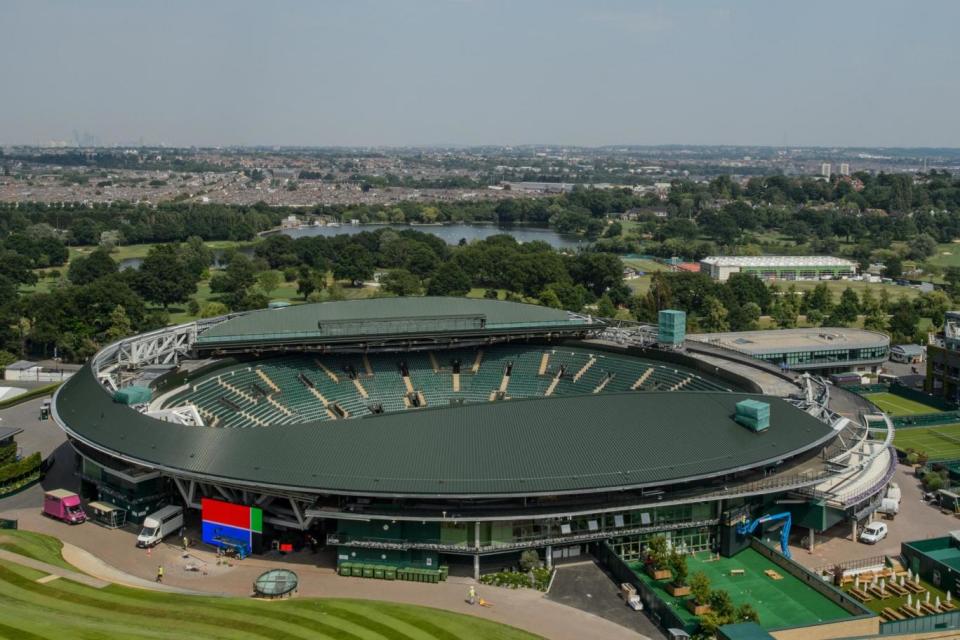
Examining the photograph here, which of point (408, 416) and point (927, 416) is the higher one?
point (408, 416)

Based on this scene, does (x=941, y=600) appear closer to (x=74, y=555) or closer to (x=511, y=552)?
(x=511, y=552)

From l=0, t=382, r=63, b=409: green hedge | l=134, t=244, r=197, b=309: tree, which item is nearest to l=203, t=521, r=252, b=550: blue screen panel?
l=0, t=382, r=63, b=409: green hedge

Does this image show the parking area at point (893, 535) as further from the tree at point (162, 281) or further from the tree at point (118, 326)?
the tree at point (162, 281)

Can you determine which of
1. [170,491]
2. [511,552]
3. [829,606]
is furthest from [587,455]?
[170,491]

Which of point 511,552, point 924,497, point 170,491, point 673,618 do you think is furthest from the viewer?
point 924,497

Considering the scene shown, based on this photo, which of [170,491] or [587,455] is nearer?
[587,455]

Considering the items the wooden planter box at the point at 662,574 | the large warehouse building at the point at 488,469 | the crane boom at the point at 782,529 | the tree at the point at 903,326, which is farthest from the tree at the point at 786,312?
the wooden planter box at the point at 662,574

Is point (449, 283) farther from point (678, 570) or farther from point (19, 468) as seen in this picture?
point (678, 570)

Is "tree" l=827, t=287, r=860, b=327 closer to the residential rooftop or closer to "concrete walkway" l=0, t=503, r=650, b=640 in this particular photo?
the residential rooftop
